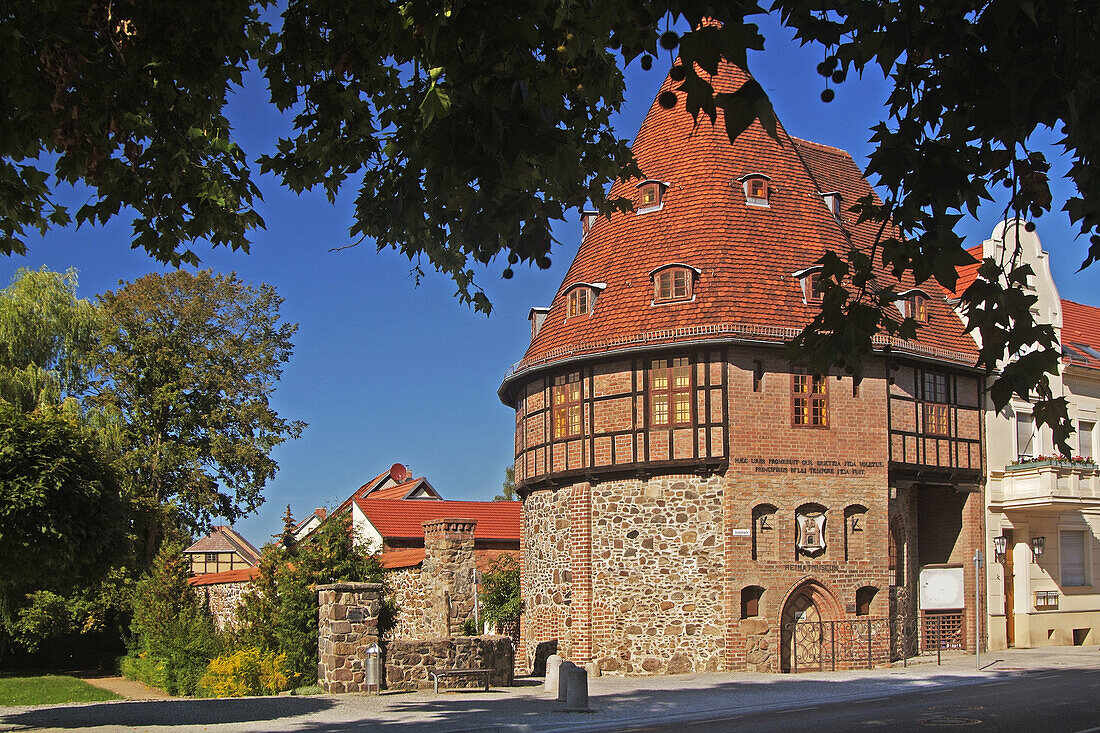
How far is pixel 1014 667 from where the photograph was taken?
23688 mm

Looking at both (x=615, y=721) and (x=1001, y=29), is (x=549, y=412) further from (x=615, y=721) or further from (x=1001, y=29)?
(x=1001, y=29)

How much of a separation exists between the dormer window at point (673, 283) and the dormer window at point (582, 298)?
171 cm

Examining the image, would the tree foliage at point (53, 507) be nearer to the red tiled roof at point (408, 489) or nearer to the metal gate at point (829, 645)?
the metal gate at point (829, 645)

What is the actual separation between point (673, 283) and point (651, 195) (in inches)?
143

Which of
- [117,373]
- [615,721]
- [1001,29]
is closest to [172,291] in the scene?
[117,373]

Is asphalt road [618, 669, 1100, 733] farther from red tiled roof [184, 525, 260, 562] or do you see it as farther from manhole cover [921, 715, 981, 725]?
red tiled roof [184, 525, 260, 562]

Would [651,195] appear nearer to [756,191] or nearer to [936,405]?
[756,191]

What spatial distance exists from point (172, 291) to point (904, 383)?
23309 millimetres

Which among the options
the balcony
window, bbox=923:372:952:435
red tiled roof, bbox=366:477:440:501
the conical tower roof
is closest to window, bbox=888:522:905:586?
window, bbox=923:372:952:435

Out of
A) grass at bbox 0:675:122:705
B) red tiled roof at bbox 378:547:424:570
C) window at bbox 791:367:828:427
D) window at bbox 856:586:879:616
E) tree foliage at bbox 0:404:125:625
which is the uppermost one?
window at bbox 791:367:828:427

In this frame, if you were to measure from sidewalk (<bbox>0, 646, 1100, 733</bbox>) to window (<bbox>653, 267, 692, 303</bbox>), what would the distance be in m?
8.90

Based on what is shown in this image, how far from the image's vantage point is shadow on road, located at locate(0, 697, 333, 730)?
14.6 m

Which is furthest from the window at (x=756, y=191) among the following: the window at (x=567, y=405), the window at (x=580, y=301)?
the window at (x=567, y=405)

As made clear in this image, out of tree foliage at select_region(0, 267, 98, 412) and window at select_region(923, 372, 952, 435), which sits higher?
tree foliage at select_region(0, 267, 98, 412)
